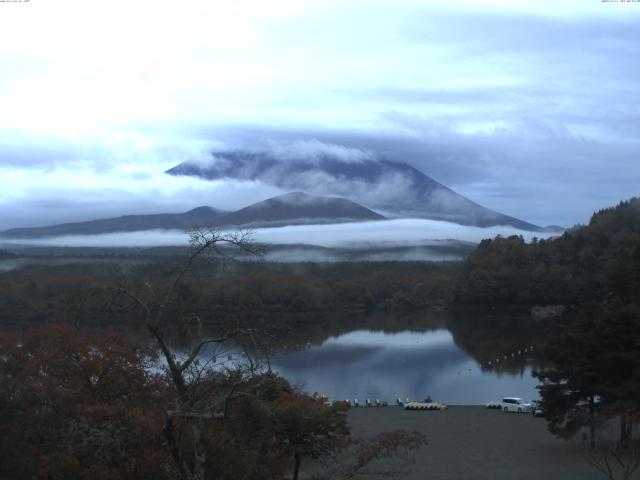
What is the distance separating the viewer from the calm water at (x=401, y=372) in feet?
65.6

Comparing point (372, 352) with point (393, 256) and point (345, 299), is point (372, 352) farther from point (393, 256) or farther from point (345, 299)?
point (393, 256)

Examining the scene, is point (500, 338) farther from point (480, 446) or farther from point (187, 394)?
point (187, 394)

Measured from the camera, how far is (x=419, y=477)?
10.1 m

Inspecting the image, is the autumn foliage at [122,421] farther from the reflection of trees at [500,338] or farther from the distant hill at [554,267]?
the distant hill at [554,267]

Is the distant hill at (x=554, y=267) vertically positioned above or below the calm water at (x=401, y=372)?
above

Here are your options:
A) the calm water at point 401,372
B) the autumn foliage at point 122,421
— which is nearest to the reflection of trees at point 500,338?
the calm water at point 401,372

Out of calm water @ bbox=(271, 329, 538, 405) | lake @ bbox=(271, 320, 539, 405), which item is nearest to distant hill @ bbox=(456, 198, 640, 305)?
lake @ bbox=(271, 320, 539, 405)

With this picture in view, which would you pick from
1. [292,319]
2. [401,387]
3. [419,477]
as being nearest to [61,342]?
[419,477]

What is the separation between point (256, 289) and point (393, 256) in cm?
4848

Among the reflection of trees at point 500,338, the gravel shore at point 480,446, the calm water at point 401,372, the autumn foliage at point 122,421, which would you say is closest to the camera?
the autumn foliage at point 122,421

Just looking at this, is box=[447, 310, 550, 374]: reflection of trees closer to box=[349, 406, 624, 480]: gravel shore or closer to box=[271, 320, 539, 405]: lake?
box=[271, 320, 539, 405]: lake

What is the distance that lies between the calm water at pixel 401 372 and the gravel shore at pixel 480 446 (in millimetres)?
2811

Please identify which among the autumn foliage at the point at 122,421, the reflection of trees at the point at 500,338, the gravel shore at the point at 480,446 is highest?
the autumn foliage at the point at 122,421

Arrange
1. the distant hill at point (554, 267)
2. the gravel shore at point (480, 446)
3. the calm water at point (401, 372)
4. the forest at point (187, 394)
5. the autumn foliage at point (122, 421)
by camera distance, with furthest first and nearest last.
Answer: the distant hill at point (554, 267)
the calm water at point (401, 372)
the gravel shore at point (480, 446)
the autumn foliage at point (122, 421)
the forest at point (187, 394)
